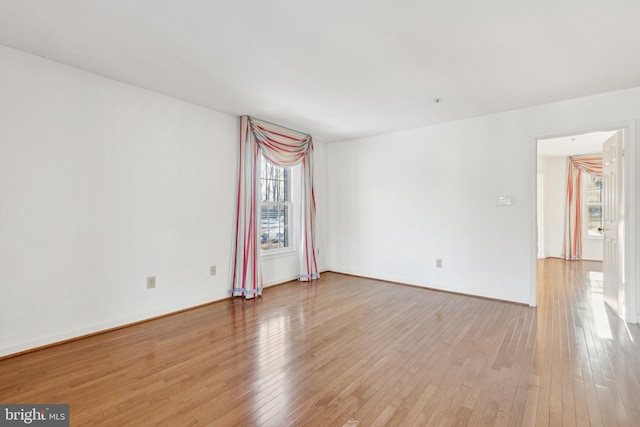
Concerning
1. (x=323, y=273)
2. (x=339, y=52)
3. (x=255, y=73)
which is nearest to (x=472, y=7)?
(x=339, y=52)

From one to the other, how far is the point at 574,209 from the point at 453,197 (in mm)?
4882

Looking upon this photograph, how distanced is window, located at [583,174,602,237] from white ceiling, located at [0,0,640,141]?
506 cm

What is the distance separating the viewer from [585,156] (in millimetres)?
6930

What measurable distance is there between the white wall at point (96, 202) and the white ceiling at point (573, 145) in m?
5.98

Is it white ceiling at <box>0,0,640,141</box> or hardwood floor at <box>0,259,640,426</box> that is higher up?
white ceiling at <box>0,0,640,141</box>

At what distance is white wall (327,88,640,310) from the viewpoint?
3666 millimetres

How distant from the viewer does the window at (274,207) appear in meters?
4.75

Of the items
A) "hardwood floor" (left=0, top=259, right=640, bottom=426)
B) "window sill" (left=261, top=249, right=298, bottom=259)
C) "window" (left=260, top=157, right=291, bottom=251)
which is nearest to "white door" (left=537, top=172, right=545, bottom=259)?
"hardwood floor" (left=0, top=259, right=640, bottom=426)

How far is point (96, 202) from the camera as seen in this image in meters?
2.88

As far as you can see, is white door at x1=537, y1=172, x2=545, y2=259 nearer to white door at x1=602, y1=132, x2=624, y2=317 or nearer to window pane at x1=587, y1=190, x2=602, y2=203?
window pane at x1=587, y1=190, x2=602, y2=203

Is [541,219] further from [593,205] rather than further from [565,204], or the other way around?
[593,205]

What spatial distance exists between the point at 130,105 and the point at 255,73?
1.42 m

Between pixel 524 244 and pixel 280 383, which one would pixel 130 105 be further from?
pixel 524 244

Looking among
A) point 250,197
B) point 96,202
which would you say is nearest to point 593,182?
point 250,197
